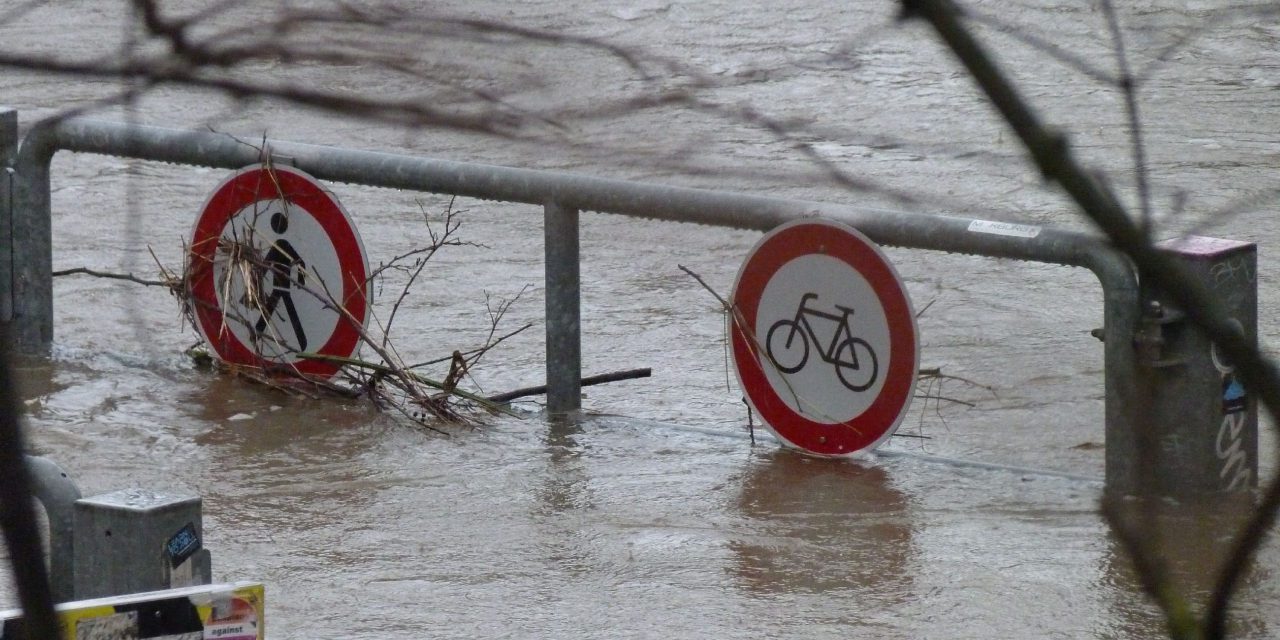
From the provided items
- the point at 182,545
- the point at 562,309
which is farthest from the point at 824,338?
the point at 182,545

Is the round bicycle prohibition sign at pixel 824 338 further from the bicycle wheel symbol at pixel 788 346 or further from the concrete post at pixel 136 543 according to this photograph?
the concrete post at pixel 136 543

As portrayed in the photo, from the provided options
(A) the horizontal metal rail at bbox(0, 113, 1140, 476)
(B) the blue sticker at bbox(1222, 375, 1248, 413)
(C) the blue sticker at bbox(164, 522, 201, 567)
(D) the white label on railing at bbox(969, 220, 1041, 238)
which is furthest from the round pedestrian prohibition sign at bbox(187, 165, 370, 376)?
(C) the blue sticker at bbox(164, 522, 201, 567)

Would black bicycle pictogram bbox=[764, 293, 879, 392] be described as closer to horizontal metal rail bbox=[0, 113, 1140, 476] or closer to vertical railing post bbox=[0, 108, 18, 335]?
horizontal metal rail bbox=[0, 113, 1140, 476]

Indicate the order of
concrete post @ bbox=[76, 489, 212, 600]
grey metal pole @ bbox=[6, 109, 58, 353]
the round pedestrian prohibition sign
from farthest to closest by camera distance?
grey metal pole @ bbox=[6, 109, 58, 353], the round pedestrian prohibition sign, concrete post @ bbox=[76, 489, 212, 600]

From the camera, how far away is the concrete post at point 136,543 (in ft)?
9.29

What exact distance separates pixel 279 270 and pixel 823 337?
1.83 meters

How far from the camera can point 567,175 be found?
207 inches

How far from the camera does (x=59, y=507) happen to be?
2.90 metres

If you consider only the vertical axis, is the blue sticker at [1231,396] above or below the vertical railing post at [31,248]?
below

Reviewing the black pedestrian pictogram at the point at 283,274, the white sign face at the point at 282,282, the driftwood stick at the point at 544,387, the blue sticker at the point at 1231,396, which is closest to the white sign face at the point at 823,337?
the driftwood stick at the point at 544,387

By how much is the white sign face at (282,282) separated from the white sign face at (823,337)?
57.1 inches

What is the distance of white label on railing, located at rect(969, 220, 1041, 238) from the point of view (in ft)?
15.1

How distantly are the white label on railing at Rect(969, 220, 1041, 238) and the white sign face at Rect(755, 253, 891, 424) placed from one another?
1.09 feet

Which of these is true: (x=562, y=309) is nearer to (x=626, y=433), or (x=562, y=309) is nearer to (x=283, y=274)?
(x=626, y=433)
